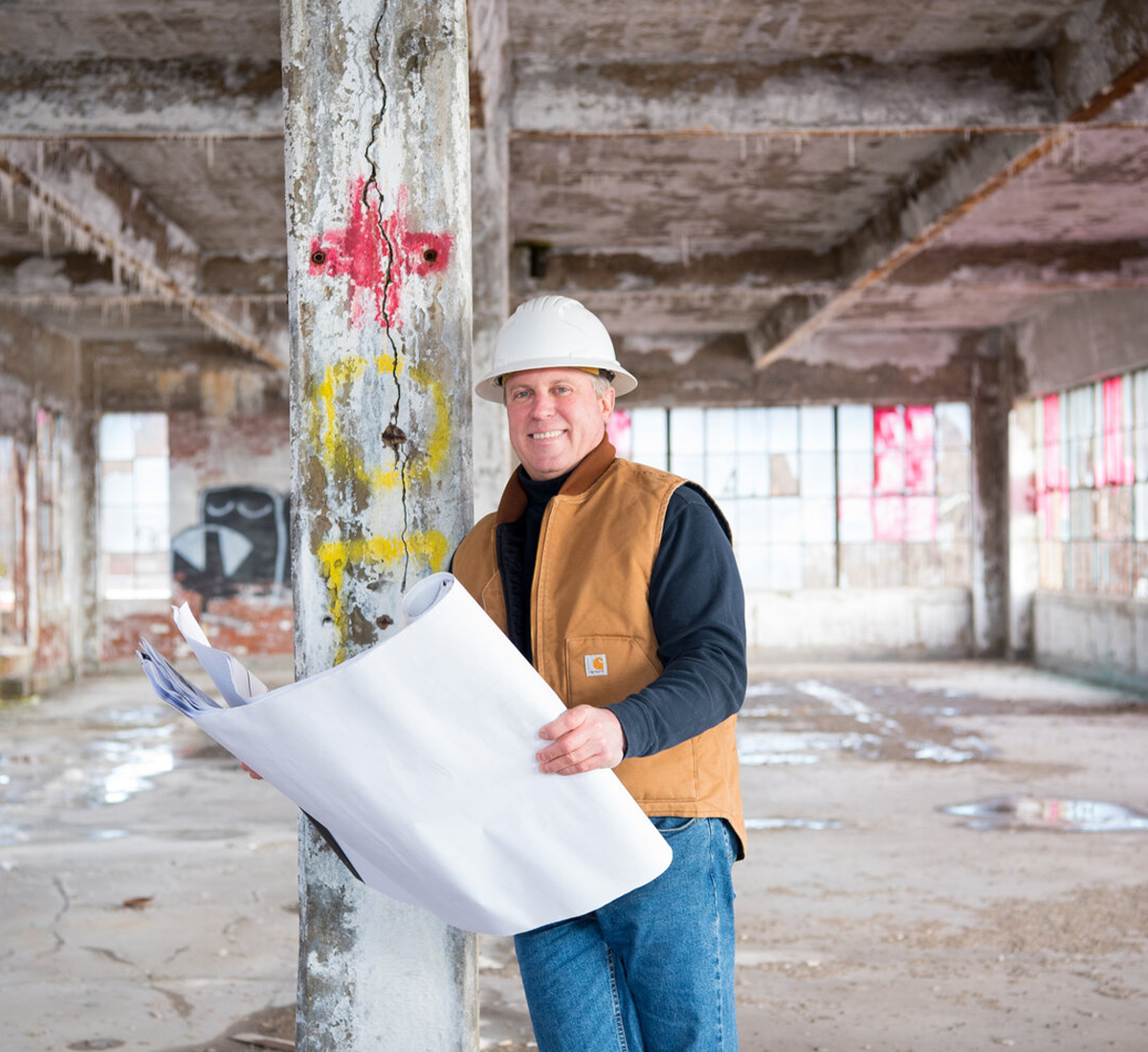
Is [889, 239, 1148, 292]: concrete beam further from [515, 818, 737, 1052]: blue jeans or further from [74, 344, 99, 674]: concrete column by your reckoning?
[74, 344, 99, 674]: concrete column

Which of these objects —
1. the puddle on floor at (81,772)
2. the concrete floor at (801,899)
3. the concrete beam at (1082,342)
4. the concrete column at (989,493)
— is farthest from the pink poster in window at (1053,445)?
the puddle on floor at (81,772)

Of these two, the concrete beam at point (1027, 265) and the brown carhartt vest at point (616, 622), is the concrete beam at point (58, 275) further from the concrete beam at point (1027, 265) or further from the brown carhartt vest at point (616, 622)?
the brown carhartt vest at point (616, 622)

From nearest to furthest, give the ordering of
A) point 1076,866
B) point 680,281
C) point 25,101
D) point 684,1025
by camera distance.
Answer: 1. point 684,1025
2. point 1076,866
3. point 25,101
4. point 680,281

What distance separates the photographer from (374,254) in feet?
7.00

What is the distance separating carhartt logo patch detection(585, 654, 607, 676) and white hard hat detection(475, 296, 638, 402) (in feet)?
1.58

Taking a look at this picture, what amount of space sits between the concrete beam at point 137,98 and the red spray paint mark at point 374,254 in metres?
4.79

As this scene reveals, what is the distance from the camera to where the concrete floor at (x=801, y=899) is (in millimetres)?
3801

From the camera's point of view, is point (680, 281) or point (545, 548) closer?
point (545, 548)

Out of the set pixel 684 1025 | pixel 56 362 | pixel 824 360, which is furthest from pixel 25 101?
pixel 824 360

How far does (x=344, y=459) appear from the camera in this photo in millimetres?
2158

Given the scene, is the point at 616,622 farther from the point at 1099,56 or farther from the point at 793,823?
the point at 1099,56

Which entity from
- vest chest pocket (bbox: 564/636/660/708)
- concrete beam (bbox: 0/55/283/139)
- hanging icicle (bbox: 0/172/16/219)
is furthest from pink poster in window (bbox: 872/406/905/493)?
vest chest pocket (bbox: 564/636/660/708)

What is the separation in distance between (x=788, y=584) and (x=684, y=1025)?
1392 centimetres

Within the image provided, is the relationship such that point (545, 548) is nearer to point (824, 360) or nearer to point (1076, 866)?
point (1076, 866)
